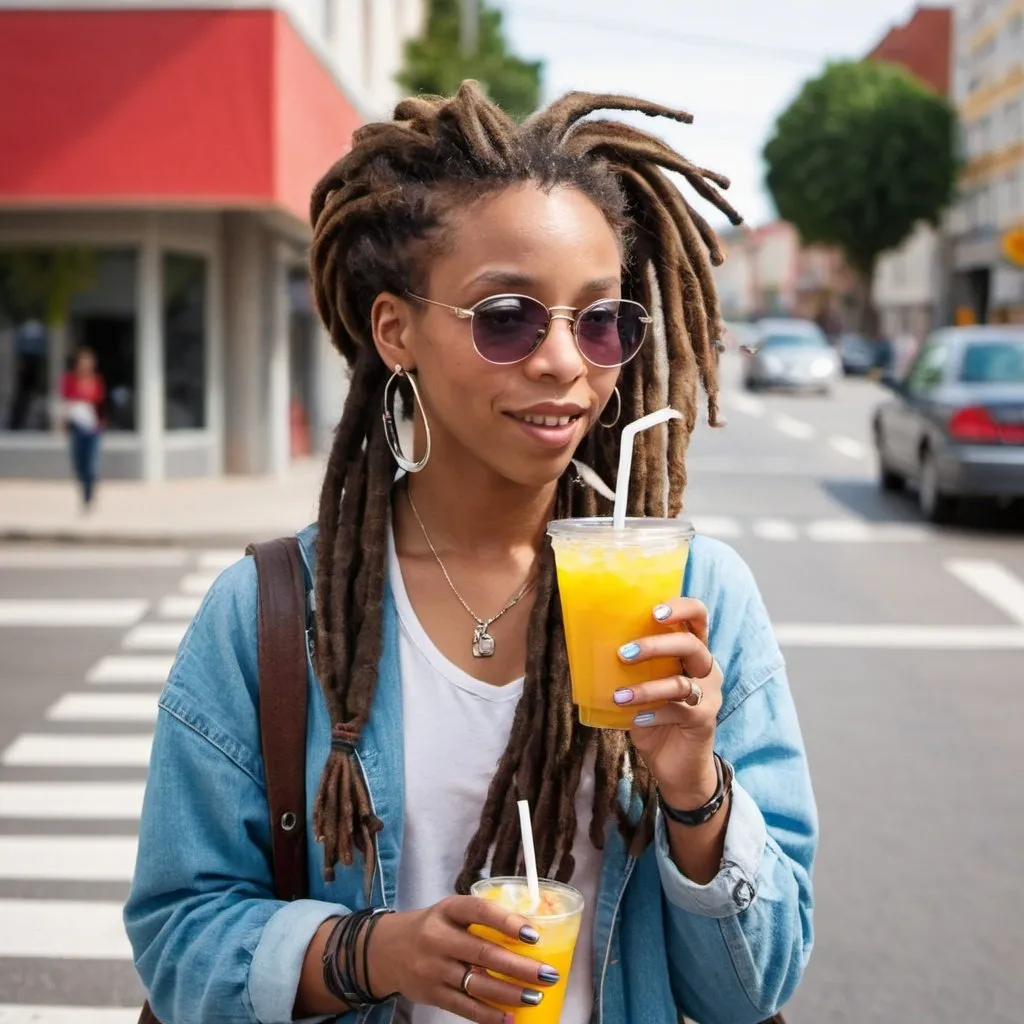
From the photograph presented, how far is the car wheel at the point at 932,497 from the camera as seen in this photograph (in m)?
14.2

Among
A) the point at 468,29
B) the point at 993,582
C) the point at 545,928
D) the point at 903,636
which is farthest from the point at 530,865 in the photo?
the point at 468,29

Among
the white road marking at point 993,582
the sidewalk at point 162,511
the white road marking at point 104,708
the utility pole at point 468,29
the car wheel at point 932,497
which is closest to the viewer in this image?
the white road marking at point 104,708

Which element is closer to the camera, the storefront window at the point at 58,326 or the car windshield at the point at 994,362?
the car windshield at the point at 994,362

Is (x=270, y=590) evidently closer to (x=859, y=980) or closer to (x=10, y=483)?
(x=859, y=980)

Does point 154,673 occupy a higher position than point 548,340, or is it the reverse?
point 548,340

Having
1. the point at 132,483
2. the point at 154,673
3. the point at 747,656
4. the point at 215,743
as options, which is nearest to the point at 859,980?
the point at 747,656

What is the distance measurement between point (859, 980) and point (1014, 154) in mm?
53130

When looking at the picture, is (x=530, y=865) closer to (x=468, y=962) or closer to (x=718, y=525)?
(x=468, y=962)

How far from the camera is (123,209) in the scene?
17.3 m

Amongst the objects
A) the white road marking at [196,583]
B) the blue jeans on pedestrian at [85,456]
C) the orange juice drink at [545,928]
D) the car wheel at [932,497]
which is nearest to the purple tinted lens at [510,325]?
the orange juice drink at [545,928]

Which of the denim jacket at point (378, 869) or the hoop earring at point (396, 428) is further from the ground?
the hoop earring at point (396, 428)

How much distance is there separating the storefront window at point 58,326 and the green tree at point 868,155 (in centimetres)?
4644

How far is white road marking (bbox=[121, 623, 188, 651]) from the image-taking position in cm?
916

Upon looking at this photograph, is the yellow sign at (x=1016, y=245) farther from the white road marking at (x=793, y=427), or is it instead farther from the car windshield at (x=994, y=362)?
the car windshield at (x=994, y=362)
